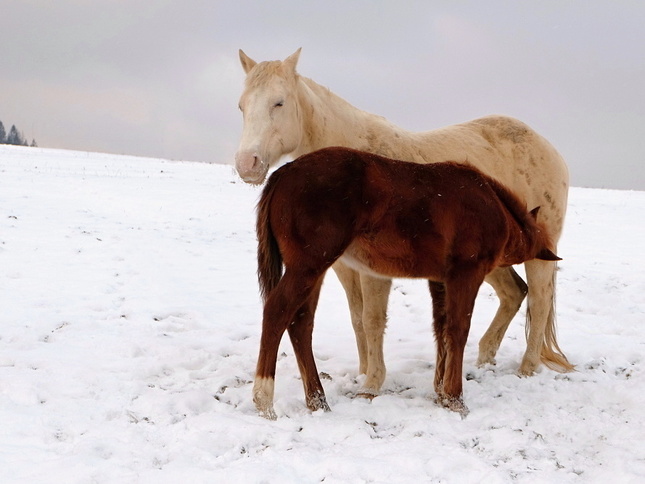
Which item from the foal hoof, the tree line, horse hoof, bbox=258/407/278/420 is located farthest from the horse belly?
the tree line

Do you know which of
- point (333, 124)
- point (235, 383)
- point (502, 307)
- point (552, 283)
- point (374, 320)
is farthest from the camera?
point (502, 307)

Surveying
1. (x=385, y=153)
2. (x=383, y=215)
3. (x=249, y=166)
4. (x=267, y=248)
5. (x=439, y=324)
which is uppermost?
(x=385, y=153)

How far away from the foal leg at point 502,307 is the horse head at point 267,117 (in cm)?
286

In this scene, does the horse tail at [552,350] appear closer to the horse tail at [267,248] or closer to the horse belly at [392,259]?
the horse belly at [392,259]

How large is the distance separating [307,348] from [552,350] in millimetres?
3053


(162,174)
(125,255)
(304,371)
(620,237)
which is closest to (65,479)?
(304,371)

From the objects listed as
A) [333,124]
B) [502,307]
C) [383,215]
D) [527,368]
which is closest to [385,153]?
[333,124]

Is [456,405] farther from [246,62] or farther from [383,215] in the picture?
[246,62]

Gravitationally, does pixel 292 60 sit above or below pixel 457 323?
above

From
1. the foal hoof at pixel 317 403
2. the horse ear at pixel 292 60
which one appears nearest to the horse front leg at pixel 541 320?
the foal hoof at pixel 317 403

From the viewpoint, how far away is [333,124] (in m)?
5.21

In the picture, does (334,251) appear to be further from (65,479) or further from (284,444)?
(65,479)

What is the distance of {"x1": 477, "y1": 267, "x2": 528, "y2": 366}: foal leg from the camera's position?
20.1 feet

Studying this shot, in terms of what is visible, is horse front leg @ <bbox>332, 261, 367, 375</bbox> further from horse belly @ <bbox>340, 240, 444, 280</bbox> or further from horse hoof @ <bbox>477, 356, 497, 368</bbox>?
horse hoof @ <bbox>477, 356, 497, 368</bbox>
